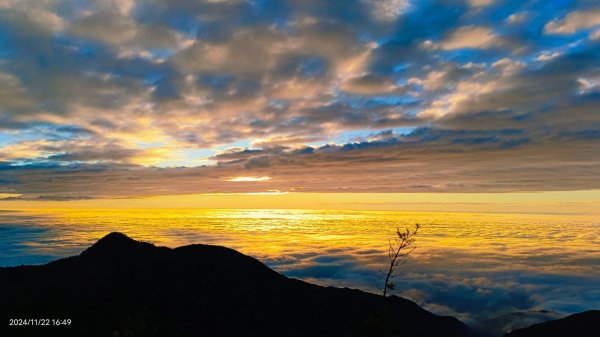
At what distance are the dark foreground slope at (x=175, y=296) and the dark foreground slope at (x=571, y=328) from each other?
5533 centimetres

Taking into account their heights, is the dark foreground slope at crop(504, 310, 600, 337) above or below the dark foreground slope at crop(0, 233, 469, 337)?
below

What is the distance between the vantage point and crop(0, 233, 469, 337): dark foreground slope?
248 feet

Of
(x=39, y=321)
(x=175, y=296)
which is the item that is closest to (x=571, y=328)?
(x=175, y=296)

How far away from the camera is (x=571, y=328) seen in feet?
505

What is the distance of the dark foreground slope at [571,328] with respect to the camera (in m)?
150

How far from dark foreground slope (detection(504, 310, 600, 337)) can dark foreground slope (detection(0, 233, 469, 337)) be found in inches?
2178

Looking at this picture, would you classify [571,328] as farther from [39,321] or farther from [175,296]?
[39,321]

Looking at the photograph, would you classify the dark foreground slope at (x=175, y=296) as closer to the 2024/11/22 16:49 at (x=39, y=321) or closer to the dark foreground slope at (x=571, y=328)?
the 2024/11/22 16:49 at (x=39, y=321)

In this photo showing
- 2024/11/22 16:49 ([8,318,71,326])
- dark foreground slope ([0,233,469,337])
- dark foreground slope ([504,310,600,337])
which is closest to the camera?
2024/11/22 16:49 ([8,318,71,326])

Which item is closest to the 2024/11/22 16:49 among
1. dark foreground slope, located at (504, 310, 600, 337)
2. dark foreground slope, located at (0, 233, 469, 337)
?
dark foreground slope, located at (0, 233, 469, 337)

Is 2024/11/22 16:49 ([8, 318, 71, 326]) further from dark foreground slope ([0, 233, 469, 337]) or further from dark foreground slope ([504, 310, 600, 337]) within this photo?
dark foreground slope ([504, 310, 600, 337])

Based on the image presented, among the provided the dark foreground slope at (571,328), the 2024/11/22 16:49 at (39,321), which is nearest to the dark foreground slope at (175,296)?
the 2024/11/22 16:49 at (39,321)

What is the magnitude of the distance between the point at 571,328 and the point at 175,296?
496 feet

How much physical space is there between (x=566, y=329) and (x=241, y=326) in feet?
436
